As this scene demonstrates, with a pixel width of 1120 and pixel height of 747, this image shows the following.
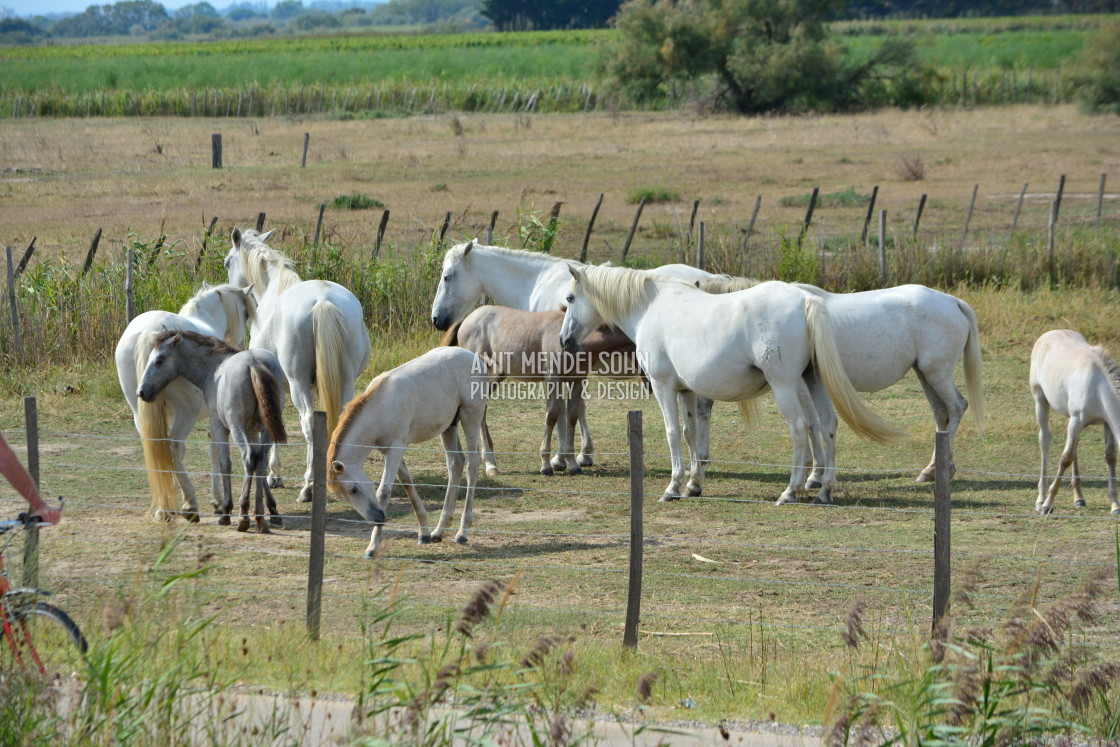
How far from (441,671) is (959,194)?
25.1 meters

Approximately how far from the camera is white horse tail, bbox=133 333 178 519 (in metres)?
8.37

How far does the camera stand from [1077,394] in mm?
8500

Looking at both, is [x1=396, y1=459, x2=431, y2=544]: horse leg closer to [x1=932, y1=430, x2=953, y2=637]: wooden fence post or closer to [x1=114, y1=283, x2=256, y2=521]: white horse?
[x1=114, y1=283, x2=256, y2=521]: white horse

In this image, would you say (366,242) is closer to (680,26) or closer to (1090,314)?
(1090,314)

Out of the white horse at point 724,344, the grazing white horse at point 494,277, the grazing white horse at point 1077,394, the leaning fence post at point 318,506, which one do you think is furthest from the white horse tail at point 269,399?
the grazing white horse at point 1077,394

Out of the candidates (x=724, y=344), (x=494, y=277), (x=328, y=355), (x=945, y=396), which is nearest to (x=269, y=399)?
(x=328, y=355)

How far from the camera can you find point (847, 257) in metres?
15.7

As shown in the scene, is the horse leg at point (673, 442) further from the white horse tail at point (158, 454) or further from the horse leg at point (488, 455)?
the white horse tail at point (158, 454)

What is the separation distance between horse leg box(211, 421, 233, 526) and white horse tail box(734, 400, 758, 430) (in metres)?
4.44

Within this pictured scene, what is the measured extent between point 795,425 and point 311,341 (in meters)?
3.93

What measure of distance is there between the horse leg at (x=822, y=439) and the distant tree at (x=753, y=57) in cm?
3596

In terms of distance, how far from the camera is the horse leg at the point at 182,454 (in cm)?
845

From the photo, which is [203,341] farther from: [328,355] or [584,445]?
[584,445]

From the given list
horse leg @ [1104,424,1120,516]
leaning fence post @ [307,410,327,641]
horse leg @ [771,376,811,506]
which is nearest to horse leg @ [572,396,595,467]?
horse leg @ [771,376,811,506]
